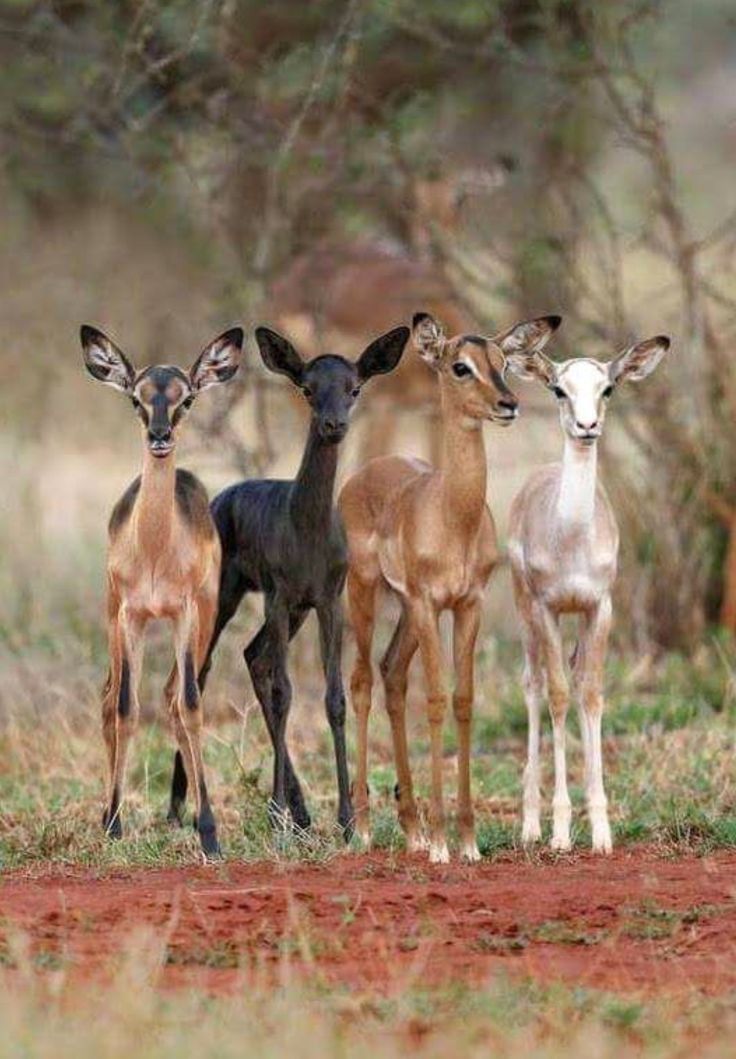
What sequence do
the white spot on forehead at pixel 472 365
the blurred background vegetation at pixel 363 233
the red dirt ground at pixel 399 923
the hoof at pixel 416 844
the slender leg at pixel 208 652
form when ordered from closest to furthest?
the red dirt ground at pixel 399 923 < the white spot on forehead at pixel 472 365 < the hoof at pixel 416 844 < the slender leg at pixel 208 652 < the blurred background vegetation at pixel 363 233

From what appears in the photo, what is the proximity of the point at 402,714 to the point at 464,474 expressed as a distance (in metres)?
1.00

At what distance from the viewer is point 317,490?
9.00 m

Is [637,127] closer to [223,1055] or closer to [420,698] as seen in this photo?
[420,698]

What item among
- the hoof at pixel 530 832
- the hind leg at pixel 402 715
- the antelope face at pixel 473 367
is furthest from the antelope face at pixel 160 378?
the hoof at pixel 530 832

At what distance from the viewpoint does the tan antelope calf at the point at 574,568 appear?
341 inches

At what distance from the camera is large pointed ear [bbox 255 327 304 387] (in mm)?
8992

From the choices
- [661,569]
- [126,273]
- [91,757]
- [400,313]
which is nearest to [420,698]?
[661,569]

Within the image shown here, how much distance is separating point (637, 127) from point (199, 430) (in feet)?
10.3

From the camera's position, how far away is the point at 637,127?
1395 cm

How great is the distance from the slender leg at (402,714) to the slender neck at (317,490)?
1.52 feet

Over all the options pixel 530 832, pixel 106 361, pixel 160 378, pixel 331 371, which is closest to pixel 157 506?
pixel 160 378

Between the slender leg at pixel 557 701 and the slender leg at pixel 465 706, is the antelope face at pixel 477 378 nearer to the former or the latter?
the slender leg at pixel 465 706

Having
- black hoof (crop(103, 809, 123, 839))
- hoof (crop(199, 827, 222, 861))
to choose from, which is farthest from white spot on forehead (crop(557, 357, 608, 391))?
black hoof (crop(103, 809, 123, 839))

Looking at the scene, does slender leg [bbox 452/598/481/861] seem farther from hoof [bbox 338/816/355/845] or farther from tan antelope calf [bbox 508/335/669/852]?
hoof [bbox 338/816/355/845]
